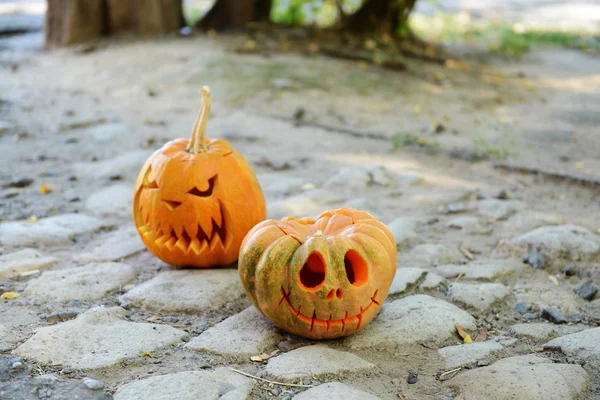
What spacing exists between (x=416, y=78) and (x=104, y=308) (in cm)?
532

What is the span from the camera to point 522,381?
7.70 ft

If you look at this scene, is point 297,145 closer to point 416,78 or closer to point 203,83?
point 203,83

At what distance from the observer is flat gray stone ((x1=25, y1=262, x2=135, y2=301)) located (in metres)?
3.06

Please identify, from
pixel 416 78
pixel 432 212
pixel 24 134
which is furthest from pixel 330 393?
pixel 416 78

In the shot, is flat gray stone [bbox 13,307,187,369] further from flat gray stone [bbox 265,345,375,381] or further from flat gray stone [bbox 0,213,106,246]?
flat gray stone [bbox 0,213,106,246]

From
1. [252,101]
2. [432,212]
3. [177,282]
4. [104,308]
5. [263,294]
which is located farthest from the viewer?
[252,101]

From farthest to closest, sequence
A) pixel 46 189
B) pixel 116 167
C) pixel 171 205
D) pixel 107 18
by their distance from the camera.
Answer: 1. pixel 107 18
2. pixel 116 167
3. pixel 46 189
4. pixel 171 205

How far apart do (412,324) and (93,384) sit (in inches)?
48.7

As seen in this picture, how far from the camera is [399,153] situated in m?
5.36

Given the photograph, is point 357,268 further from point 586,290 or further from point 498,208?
point 498,208

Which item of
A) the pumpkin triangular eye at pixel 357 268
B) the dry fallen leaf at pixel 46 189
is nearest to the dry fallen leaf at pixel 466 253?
the pumpkin triangular eye at pixel 357 268

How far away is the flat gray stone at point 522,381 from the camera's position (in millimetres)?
2289

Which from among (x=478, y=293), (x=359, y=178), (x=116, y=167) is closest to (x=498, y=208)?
(x=359, y=178)

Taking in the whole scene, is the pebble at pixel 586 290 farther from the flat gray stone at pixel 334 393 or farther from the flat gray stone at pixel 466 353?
the flat gray stone at pixel 334 393
